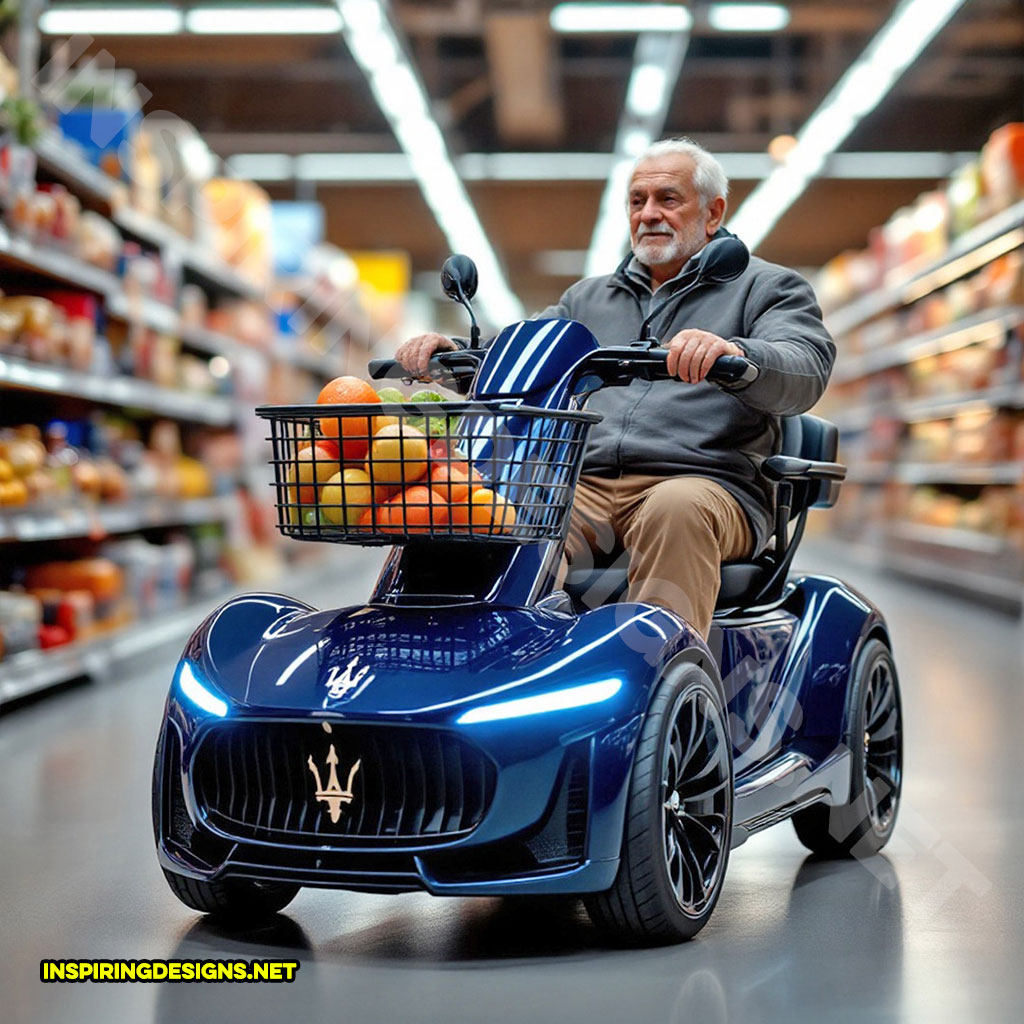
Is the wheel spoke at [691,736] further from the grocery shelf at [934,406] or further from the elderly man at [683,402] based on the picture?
the grocery shelf at [934,406]

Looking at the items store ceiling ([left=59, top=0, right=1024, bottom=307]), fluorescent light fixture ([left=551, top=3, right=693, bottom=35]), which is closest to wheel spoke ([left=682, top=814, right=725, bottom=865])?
fluorescent light fixture ([left=551, top=3, right=693, bottom=35])

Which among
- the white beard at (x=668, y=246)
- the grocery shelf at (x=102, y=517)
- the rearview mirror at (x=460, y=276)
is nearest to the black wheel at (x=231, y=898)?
the rearview mirror at (x=460, y=276)

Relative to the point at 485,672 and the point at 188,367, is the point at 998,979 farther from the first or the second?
the point at 188,367

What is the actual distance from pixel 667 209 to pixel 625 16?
6430mm

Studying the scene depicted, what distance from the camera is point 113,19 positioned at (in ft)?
30.8

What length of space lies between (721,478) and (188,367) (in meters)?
5.86

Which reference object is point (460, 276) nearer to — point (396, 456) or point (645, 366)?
point (645, 366)

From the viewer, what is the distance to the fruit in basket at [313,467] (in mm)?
2295

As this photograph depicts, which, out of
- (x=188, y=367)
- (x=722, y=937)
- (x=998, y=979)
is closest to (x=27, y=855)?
(x=722, y=937)

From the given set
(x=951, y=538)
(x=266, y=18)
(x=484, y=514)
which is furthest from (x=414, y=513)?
(x=951, y=538)

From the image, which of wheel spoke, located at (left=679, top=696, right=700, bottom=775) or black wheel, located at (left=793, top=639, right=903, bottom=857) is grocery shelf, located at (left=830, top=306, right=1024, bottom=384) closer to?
black wheel, located at (left=793, top=639, right=903, bottom=857)

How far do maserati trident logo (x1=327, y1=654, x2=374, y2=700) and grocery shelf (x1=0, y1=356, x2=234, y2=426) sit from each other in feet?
10.5

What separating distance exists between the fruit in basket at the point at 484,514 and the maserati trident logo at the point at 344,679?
243mm

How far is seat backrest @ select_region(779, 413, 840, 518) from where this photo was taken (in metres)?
3.04
